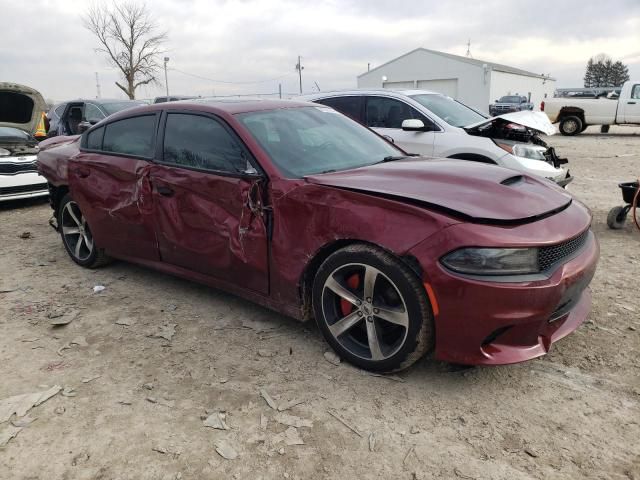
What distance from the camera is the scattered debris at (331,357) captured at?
120 inches

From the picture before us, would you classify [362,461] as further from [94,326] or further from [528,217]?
[94,326]

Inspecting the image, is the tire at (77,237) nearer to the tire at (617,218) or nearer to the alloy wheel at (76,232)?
the alloy wheel at (76,232)

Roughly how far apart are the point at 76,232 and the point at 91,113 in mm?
6472

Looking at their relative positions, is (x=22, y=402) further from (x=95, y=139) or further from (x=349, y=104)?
(x=349, y=104)

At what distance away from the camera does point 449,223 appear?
2.49 metres

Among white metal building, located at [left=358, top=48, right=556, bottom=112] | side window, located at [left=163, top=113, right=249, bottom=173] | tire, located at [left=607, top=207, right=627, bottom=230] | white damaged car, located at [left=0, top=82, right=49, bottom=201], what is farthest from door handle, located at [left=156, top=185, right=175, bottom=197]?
white metal building, located at [left=358, top=48, right=556, bottom=112]

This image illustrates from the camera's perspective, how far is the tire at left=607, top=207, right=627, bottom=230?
5758 mm

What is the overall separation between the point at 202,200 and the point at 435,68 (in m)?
40.5

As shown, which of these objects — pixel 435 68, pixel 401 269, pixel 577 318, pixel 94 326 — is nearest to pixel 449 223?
pixel 401 269

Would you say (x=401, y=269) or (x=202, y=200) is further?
(x=202, y=200)

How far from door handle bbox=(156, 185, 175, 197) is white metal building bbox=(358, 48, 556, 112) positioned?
36830 millimetres

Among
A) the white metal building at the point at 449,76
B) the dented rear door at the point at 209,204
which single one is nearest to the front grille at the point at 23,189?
the dented rear door at the point at 209,204

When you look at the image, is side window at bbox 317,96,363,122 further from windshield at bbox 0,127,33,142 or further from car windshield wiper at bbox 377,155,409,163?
windshield at bbox 0,127,33,142

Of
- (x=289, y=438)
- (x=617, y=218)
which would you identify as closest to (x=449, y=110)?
(x=617, y=218)
